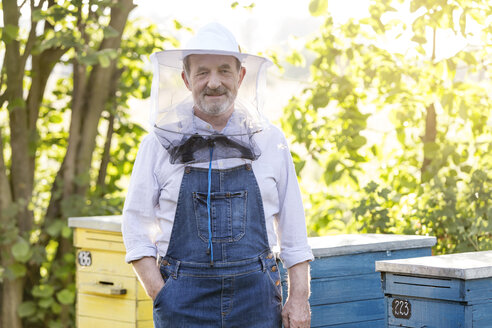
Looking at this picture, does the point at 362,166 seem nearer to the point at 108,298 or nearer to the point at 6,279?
the point at 108,298

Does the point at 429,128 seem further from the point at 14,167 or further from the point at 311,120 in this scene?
the point at 14,167

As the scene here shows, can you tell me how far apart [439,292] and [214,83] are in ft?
2.97

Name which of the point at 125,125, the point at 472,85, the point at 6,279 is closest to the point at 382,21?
the point at 472,85

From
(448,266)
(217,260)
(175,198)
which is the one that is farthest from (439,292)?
(175,198)

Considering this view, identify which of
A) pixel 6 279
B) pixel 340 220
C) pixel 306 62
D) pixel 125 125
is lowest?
pixel 6 279

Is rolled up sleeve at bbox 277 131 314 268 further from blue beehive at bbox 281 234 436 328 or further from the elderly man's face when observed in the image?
blue beehive at bbox 281 234 436 328

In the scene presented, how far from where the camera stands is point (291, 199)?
225cm

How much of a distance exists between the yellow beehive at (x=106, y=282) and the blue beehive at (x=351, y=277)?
845 mm

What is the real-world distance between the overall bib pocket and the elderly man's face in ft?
0.81

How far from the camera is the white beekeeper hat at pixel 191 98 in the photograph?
7.16 feet

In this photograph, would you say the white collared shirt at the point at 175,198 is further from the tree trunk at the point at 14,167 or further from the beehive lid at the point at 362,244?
the tree trunk at the point at 14,167

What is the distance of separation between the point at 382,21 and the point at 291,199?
209 cm

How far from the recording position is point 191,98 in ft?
7.62

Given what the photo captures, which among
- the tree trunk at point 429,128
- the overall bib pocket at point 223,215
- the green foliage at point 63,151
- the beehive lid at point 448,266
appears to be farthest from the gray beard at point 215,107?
the tree trunk at point 429,128
